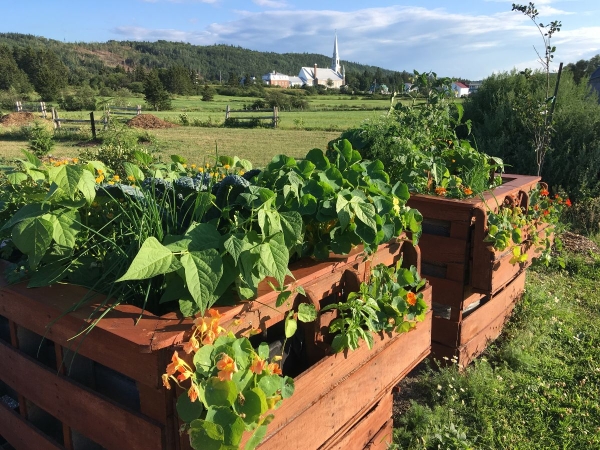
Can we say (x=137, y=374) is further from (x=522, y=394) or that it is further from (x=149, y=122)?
(x=149, y=122)

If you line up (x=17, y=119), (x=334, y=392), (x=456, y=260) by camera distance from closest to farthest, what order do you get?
(x=334, y=392)
(x=456, y=260)
(x=17, y=119)

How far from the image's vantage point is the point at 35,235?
1312 millimetres

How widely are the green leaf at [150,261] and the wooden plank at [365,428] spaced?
0.88 m

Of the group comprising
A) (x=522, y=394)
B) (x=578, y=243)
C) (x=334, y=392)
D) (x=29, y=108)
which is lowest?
(x=522, y=394)

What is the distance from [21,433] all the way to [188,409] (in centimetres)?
100

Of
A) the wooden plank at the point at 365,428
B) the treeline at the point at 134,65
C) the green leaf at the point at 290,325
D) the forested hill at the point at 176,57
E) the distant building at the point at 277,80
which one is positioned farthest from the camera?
the distant building at the point at 277,80

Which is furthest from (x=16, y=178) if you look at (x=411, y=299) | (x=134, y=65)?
(x=134, y=65)

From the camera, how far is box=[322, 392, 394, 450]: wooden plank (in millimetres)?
1751

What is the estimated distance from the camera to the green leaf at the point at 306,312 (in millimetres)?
1406

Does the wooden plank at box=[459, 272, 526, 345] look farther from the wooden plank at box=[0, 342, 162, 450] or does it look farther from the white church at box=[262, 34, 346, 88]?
the white church at box=[262, 34, 346, 88]

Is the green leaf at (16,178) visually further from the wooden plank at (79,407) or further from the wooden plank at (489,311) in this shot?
the wooden plank at (489,311)

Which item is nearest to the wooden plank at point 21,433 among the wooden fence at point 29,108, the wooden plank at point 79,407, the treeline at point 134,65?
the wooden plank at point 79,407

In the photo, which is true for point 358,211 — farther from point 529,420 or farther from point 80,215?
point 529,420

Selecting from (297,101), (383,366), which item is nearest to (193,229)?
(383,366)
